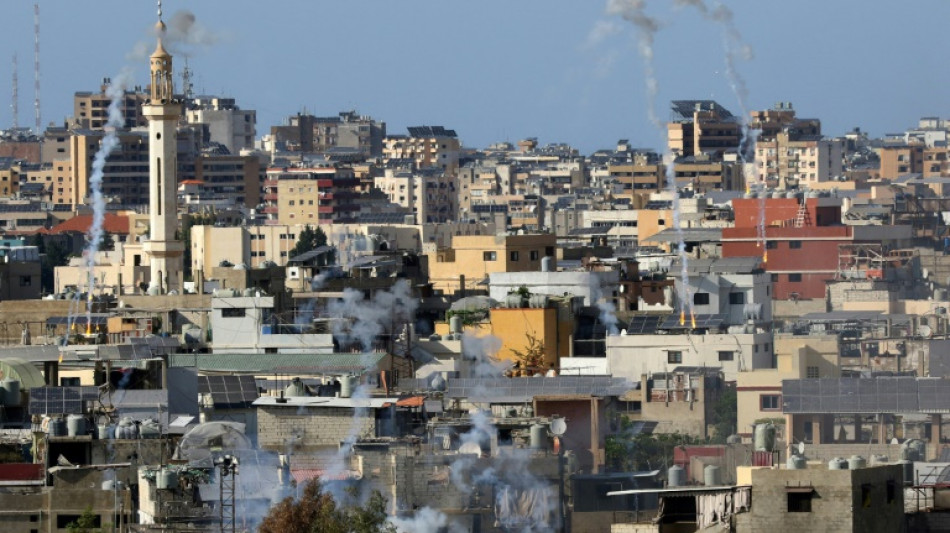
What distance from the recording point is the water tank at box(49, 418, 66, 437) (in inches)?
1494

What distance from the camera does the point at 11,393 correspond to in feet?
145

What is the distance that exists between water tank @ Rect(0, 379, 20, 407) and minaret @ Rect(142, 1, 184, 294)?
2781 cm

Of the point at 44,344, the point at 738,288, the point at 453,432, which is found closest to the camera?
the point at 453,432

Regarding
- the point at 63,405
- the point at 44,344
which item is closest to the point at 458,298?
the point at 44,344

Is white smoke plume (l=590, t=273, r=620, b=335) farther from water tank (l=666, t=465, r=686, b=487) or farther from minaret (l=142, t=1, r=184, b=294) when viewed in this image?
water tank (l=666, t=465, r=686, b=487)

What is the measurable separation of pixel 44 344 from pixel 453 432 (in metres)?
20.4

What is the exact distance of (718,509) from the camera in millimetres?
28828

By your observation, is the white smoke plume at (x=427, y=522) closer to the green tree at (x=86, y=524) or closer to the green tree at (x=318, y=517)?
the green tree at (x=318, y=517)

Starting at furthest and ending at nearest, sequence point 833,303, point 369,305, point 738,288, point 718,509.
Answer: point 833,303
point 738,288
point 369,305
point 718,509

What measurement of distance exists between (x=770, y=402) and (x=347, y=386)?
49.7 ft

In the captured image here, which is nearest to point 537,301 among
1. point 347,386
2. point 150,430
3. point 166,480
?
point 347,386

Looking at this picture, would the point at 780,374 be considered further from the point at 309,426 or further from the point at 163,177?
the point at 309,426

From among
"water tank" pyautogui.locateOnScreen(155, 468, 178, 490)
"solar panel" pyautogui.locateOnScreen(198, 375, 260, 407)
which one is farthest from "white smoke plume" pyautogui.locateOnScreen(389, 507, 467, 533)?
"solar panel" pyautogui.locateOnScreen(198, 375, 260, 407)

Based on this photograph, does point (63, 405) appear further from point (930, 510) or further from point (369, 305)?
point (369, 305)
